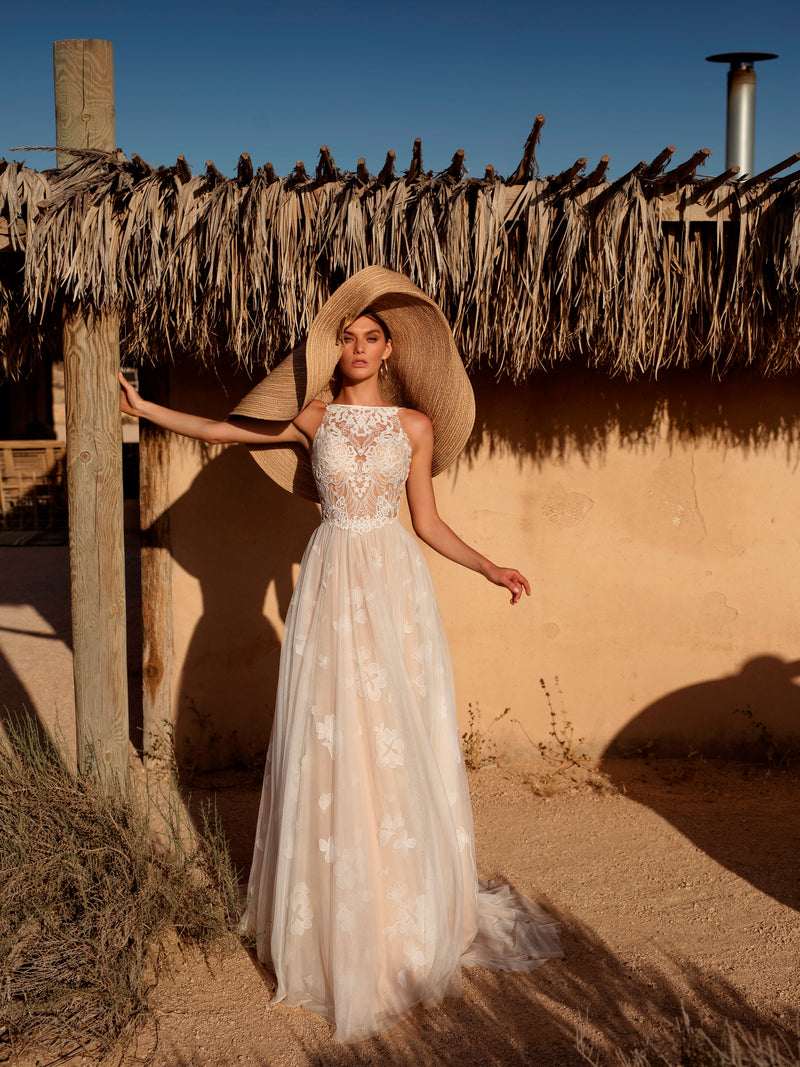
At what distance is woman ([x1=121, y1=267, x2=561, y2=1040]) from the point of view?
2.68 m

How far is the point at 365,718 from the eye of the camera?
108 inches

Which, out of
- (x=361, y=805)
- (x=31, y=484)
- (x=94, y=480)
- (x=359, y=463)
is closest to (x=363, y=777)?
(x=361, y=805)

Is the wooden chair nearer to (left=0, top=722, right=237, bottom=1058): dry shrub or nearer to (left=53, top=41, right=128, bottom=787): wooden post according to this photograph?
(left=53, top=41, right=128, bottom=787): wooden post

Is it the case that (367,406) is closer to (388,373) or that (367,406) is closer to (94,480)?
(388,373)

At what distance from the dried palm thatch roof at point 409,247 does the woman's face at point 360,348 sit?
665 millimetres

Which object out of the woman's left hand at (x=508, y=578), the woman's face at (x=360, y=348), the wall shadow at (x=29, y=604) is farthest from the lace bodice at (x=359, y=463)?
the wall shadow at (x=29, y=604)

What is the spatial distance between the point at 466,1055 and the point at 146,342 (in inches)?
118

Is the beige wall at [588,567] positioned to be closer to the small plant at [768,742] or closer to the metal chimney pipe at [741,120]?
the small plant at [768,742]

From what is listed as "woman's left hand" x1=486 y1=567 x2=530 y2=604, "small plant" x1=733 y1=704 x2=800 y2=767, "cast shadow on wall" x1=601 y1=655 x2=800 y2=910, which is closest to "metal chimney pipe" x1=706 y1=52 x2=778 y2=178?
"cast shadow on wall" x1=601 y1=655 x2=800 y2=910

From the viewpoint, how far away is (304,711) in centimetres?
276

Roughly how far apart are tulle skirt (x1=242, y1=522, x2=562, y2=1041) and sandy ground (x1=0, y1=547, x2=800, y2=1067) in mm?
156

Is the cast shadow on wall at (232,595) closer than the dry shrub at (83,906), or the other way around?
the dry shrub at (83,906)

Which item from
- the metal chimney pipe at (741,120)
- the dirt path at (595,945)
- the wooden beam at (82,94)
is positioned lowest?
Result: the dirt path at (595,945)

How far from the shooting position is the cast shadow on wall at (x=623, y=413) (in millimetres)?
4469
